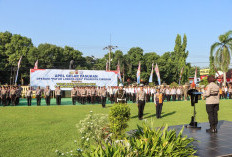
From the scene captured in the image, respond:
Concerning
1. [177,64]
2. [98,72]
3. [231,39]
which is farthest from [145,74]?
[98,72]

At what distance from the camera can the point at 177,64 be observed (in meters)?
57.1

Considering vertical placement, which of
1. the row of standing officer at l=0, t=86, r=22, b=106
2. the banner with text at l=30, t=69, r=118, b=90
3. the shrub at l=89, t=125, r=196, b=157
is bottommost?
the shrub at l=89, t=125, r=196, b=157

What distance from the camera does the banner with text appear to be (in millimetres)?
22828

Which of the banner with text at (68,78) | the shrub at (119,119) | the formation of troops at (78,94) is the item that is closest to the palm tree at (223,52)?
the formation of troops at (78,94)

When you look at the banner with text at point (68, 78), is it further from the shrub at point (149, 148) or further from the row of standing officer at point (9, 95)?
the shrub at point (149, 148)

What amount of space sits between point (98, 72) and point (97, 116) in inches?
773

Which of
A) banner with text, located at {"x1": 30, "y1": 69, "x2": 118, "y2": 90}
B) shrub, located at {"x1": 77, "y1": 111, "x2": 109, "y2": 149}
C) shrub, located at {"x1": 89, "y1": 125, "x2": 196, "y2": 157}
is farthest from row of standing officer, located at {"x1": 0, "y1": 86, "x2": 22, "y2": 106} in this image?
shrub, located at {"x1": 89, "y1": 125, "x2": 196, "y2": 157}

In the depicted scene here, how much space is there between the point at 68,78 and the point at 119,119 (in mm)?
18748

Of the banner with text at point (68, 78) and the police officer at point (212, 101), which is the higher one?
the banner with text at point (68, 78)

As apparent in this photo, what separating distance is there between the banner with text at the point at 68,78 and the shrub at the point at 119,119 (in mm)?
18376

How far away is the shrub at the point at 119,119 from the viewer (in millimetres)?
5893

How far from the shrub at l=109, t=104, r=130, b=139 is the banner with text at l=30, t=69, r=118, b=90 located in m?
18.4

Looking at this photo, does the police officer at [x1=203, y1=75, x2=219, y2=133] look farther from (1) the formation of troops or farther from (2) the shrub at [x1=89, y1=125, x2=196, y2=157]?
(1) the formation of troops

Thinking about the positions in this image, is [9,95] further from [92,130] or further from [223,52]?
[223,52]
